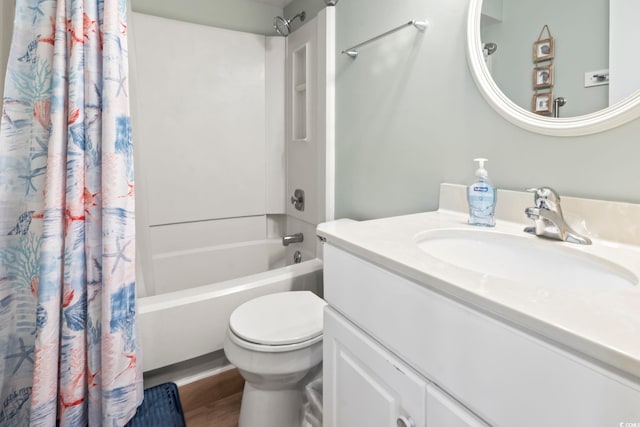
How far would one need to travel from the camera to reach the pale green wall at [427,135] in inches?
34.6

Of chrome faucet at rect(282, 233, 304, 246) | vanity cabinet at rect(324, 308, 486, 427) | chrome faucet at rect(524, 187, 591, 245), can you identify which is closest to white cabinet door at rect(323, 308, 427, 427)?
vanity cabinet at rect(324, 308, 486, 427)

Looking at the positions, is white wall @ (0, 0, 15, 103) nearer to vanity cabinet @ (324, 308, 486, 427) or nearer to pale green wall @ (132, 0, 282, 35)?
pale green wall @ (132, 0, 282, 35)

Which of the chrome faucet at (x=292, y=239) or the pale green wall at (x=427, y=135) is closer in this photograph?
the pale green wall at (x=427, y=135)

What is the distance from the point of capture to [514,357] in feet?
1.56

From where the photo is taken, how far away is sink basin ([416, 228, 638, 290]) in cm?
70

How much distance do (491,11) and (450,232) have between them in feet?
2.34

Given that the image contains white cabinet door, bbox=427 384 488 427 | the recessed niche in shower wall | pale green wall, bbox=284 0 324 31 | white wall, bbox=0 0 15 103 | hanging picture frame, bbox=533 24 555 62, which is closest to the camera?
white cabinet door, bbox=427 384 488 427

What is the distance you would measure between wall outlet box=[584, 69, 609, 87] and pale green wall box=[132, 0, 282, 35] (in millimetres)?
2116

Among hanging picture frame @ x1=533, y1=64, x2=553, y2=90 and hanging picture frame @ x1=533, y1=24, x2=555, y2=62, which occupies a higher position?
hanging picture frame @ x1=533, y1=24, x2=555, y2=62

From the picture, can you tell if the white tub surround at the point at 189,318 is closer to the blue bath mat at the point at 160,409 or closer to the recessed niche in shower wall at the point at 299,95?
the blue bath mat at the point at 160,409

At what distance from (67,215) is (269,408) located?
3.01 ft

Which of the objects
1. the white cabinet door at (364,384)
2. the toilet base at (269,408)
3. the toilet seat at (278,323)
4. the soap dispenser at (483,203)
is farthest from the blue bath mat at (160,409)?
the soap dispenser at (483,203)

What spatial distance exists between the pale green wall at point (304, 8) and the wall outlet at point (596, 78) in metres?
1.53

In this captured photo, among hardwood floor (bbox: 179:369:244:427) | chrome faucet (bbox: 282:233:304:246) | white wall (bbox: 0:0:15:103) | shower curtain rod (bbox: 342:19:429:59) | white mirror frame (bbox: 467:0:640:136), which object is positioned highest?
shower curtain rod (bbox: 342:19:429:59)
